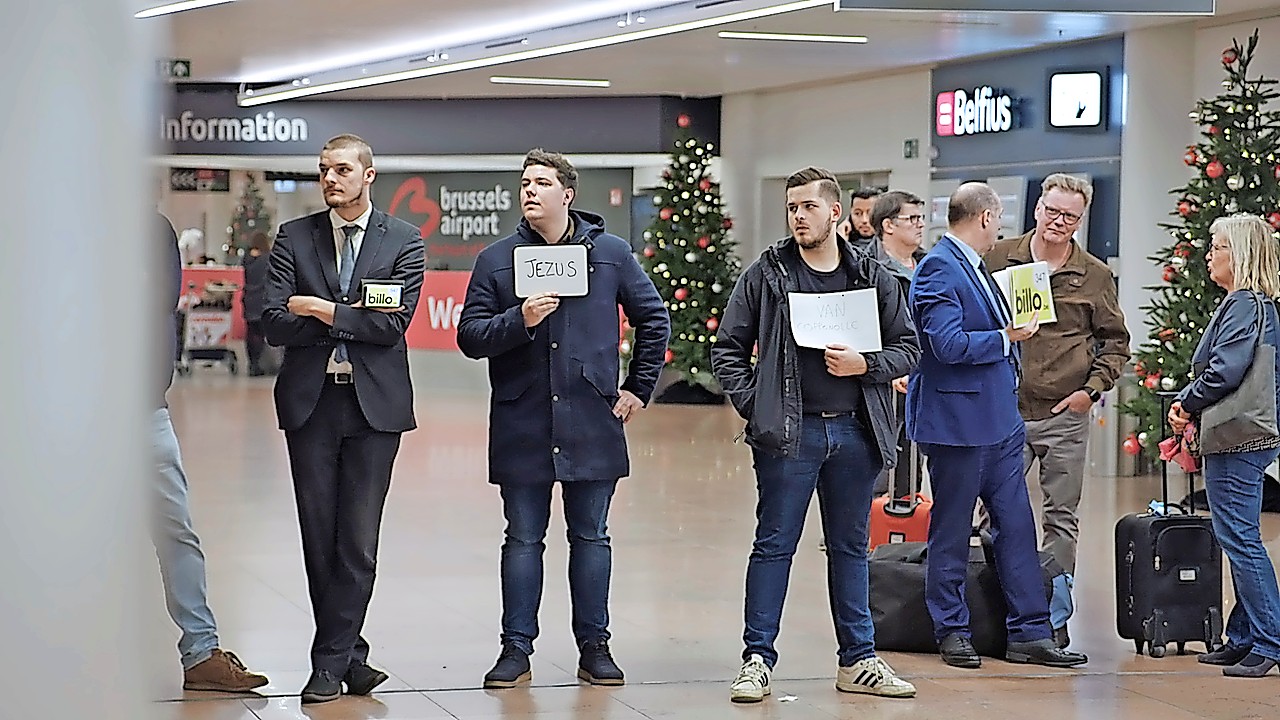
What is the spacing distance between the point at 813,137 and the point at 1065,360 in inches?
467

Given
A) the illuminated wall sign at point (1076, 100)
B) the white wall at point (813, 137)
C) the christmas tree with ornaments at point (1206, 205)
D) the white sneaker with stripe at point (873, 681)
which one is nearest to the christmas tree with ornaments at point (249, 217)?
the white wall at point (813, 137)

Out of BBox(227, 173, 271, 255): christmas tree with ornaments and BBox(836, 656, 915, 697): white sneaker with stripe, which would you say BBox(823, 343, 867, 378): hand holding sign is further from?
BBox(227, 173, 271, 255): christmas tree with ornaments

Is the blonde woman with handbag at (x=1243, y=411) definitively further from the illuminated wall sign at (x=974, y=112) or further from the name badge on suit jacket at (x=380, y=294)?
the illuminated wall sign at (x=974, y=112)

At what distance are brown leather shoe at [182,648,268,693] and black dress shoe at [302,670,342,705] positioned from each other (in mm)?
225

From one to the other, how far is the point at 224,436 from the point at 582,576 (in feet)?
29.3

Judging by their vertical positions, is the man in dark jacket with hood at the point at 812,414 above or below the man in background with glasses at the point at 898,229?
below

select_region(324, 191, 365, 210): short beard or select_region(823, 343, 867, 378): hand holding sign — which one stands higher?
select_region(324, 191, 365, 210): short beard

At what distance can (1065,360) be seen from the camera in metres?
6.05

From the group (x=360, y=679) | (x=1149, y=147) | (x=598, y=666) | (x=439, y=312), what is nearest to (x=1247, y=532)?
(x=598, y=666)

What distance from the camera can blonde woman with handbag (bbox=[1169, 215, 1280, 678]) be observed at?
5.39 metres

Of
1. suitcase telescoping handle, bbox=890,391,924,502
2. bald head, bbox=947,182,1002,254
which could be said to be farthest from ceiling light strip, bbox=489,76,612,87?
bald head, bbox=947,182,1002,254

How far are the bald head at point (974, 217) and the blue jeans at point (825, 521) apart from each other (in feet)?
3.08

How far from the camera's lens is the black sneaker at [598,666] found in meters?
5.22

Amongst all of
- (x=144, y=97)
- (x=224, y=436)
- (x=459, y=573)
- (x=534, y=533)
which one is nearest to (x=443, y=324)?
(x=224, y=436)
